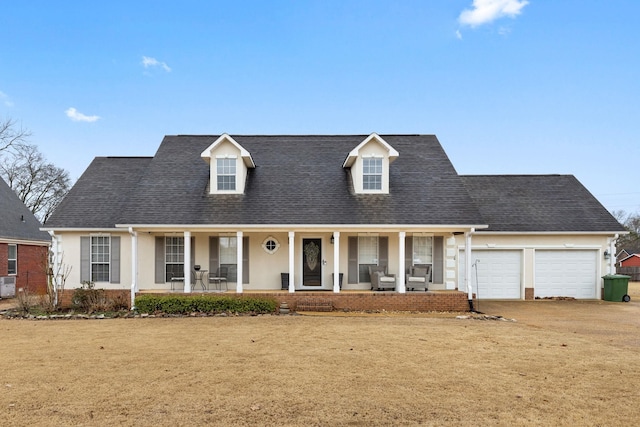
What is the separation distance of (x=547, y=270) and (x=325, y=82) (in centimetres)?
1467

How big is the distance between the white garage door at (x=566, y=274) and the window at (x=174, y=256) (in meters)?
14.6

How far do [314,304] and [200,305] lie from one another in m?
3.77

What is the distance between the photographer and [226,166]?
52.3 ft

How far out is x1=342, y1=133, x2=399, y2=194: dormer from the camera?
15.8 m

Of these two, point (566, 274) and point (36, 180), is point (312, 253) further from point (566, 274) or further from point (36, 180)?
point (36, 180)

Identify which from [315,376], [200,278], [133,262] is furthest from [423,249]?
[133,262]

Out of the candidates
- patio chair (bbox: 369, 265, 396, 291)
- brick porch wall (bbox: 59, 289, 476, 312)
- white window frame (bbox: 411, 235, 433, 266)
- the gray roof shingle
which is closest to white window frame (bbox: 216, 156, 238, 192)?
the gray roof shingle

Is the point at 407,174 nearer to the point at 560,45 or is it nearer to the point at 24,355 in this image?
the point at 560,45

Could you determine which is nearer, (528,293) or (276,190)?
(276,190)

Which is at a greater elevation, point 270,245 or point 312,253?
point 270,245

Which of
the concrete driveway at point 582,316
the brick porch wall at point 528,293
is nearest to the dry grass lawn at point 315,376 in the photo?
the concrete driveway at point 582,316

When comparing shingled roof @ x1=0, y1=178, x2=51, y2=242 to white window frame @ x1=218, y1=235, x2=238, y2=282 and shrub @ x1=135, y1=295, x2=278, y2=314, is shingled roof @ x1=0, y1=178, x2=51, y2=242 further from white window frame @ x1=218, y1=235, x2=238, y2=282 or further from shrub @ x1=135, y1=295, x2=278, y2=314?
white window frame @ x1=218, y1=235, x2=238, y2=282

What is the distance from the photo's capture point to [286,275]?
1551 centimetres

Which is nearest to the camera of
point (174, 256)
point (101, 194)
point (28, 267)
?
point (174, 256)
